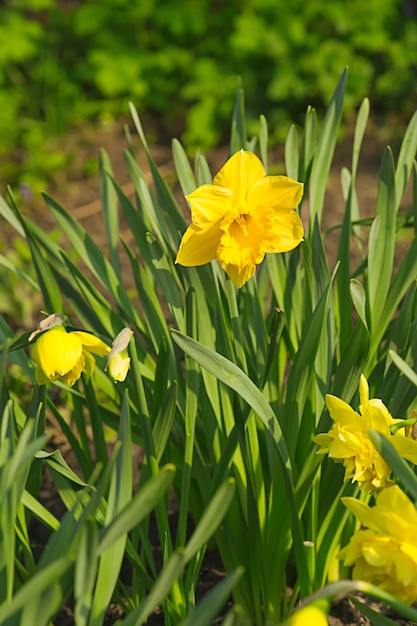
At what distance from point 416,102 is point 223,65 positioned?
2.90 feet

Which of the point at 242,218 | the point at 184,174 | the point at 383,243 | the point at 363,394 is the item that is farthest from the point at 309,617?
the point at 184,174

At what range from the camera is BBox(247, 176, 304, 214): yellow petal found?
121 centimetres

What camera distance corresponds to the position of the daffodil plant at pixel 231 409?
1.01 m

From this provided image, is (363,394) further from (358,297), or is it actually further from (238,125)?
(238,125)

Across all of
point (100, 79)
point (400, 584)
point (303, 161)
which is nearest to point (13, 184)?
point (100, 79)

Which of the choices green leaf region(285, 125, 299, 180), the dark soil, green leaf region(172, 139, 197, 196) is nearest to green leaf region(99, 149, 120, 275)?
green leaf region(172, 139, 197, 196)

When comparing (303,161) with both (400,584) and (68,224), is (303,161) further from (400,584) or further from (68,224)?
(400,584)

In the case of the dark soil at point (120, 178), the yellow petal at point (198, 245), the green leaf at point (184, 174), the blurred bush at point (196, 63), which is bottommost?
the dark soil at point (120, 178)

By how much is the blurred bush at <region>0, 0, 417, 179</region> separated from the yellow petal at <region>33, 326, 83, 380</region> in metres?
2.38

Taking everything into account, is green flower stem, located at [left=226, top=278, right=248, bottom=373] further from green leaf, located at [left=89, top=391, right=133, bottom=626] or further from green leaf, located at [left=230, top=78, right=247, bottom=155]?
green leaf, located at [left=230, top=78, right=247, bottom=155]

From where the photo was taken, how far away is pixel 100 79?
361 centimetres

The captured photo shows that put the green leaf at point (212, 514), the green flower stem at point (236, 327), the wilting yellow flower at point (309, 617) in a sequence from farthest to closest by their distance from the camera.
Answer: the green flower stem at point (236, 327)
the green leaf at point (212, 514)
the wilting yellow flower at point (309, 617)

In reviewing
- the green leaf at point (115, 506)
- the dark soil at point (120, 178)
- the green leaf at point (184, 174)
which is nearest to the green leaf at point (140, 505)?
the green leaf at point (115, 506)

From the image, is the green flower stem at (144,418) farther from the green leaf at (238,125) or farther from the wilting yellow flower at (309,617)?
the green leaf at (238,125)
